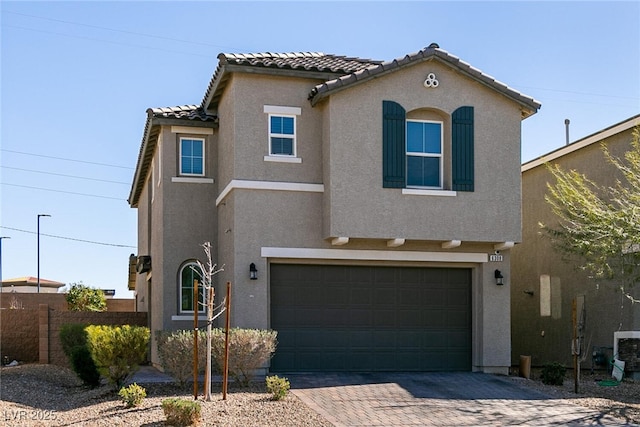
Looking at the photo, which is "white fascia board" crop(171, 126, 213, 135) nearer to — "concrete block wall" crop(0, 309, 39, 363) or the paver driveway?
the paver driveway

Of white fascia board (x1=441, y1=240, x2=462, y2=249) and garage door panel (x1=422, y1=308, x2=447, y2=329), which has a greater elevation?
white fascia board (x1=441, y1=240, x2=462, y2=249)

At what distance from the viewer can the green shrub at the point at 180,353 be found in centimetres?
1538

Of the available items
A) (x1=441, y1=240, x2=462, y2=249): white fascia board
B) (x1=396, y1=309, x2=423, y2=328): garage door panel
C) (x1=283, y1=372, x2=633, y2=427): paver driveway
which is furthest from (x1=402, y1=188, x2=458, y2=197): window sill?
Result: (x1=283, y1=372, x2=633, y2=427): paver driveway

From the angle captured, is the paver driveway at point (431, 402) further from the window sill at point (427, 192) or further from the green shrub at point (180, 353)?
the window sill at point (427, 192)

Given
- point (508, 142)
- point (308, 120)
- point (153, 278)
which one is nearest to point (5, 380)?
point (153, 278)

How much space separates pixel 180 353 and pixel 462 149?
739cm

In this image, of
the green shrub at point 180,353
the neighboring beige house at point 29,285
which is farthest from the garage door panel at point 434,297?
the neighboring beige house at point 29,285

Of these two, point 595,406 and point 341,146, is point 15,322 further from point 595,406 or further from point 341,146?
point 595,406

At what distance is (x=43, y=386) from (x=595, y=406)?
11363mm

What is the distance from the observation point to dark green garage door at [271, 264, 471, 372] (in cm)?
1822

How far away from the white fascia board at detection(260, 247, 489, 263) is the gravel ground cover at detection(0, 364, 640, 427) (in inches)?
110

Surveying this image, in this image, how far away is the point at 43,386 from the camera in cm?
1838

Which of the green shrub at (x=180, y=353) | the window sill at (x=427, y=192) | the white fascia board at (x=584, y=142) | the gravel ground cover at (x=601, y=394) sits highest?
the white fascia board at (x=584, y=142)

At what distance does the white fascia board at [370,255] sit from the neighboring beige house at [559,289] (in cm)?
311
